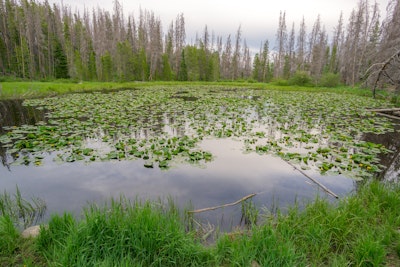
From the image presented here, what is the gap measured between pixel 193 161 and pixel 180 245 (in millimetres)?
3064

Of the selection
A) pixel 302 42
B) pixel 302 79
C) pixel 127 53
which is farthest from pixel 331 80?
pixel 127 53

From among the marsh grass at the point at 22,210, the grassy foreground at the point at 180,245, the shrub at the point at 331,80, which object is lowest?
the marsh grass at the point at 22,210

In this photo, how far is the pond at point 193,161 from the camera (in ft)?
14.1

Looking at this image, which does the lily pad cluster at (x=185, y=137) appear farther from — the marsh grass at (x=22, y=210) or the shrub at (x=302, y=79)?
the shrub at (x=302, y=79)

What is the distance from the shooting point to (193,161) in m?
5.55

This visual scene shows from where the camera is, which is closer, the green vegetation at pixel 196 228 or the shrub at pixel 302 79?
the green vegetation at pixel 196 228

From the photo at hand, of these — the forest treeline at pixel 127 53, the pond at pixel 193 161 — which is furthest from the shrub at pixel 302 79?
the pond at pixel 193 161

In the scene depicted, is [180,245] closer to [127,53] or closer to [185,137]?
[185,137]

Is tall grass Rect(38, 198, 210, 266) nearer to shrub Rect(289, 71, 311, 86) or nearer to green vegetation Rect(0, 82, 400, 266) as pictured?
green vegetation Rect(0, 82, 400, 266)

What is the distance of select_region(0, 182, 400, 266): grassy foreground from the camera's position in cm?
236

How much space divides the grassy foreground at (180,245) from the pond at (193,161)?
92cm

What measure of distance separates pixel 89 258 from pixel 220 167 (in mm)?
3562

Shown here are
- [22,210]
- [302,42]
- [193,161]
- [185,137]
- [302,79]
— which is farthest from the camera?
[302,42]

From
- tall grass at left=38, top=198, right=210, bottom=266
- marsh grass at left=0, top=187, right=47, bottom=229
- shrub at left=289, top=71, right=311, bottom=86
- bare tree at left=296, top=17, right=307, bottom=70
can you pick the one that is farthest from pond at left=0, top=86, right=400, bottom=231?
bare tree at left=296, top=17, right=307, bottom=70
